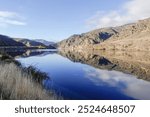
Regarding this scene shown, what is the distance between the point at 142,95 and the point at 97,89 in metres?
3.21

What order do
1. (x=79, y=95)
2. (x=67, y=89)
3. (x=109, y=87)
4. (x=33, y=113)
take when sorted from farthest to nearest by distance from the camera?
1. (x=109, y=87)
2. (x=67, y=89)
3. (x=79, y=95)
4. (x=33, y=113)

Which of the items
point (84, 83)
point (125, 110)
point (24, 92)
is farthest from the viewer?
point (84, 83)

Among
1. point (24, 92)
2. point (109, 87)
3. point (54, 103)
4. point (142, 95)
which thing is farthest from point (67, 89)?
point (54, 103)

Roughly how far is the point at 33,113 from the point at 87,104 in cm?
112

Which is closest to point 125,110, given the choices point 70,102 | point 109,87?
point 70,102

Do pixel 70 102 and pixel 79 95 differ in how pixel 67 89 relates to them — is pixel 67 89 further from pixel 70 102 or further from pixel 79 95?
pixel 70 102

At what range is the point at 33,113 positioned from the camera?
199 inches

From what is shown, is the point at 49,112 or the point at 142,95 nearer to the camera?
the point at 49,112

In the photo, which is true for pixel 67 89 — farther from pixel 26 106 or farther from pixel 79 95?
pixel 26 106

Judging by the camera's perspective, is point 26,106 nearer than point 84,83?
Yes

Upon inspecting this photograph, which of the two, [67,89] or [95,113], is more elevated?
[95,113]

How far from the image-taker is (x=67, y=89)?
1956cm

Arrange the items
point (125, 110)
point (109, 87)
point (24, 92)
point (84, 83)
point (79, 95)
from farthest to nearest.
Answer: point (84, 83), point (109, 87), point (79, 95), point (24, 92), point (125, 110)

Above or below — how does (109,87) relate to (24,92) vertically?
below
